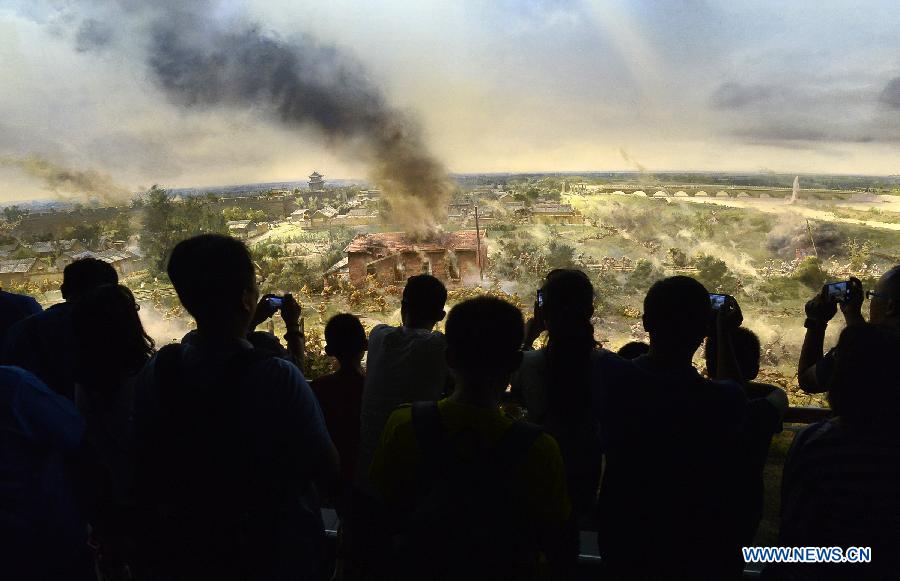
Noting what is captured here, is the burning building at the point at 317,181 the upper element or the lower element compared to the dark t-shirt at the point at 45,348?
upper

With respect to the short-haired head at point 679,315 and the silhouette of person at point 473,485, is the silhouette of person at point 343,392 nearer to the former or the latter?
the silhouette of person at point 473,485

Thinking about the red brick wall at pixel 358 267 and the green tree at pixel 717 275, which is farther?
the red brick wall at pixel 358 267

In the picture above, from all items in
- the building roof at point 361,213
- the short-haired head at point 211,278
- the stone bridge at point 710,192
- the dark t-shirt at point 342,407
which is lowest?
the dark t-shirt at point 342,407

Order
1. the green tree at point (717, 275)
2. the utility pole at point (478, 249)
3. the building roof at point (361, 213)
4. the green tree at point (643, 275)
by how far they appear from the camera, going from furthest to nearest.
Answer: the building roof at point (361, 213) → the utility pole at point (478, 249) → the green tree at point (643, 275) → the green tree at point (717, 275)

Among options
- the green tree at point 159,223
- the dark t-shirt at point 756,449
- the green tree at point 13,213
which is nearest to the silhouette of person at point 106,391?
the dark t-shirt at point 756,449

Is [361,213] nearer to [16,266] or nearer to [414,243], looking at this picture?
[414,243]

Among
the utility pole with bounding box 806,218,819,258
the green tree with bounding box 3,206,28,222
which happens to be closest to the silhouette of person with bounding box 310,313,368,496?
the utility pole with bounding box 806,218,819,258

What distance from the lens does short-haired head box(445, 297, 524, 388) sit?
1338mm

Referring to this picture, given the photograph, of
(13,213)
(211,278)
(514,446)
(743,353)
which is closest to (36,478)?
(211,278)

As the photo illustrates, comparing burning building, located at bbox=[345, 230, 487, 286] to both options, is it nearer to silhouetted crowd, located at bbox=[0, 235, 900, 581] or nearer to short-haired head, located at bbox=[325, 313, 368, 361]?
short-haired head, located at bbox=[325, 313, 368, 361]

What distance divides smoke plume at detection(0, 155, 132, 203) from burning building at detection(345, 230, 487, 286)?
11.8 feet

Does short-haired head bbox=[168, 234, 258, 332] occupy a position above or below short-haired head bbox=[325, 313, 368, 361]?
above

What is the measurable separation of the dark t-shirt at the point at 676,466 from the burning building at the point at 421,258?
461 centimetres

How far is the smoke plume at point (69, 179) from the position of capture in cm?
720
